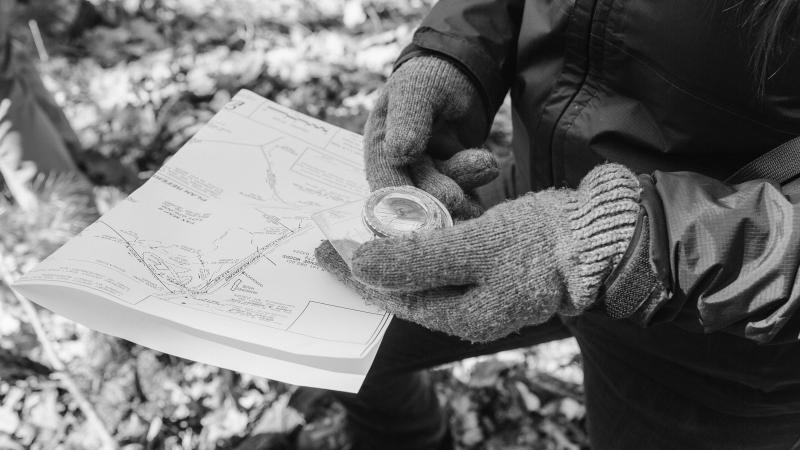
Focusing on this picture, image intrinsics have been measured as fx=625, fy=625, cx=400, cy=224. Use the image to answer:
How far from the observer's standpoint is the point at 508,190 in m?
1.60

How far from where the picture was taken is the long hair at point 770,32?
949 mm

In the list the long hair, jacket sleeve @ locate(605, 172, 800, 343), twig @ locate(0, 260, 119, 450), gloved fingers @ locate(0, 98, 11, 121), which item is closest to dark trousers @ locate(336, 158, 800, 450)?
jacket sleeve @ locate(605, 172, 800, 343)

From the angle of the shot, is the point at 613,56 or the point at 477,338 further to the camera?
the point at 613,56

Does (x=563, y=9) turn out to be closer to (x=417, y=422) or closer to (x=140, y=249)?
(x=140, y=249)

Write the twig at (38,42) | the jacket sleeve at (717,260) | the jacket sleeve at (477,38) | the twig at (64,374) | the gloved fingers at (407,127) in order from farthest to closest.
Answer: the twig at (38,42) < the twig at (64,374) < the jacket sleeve at (477,38) < the gloved fingers at (407,127) < the jacket sleeve at (717,260)

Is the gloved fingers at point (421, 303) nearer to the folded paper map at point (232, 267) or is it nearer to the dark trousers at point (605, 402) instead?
the folded paper map at point (232, 267)

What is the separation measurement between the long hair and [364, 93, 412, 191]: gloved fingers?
624 mm

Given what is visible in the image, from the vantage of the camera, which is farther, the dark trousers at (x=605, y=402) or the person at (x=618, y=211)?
the dark trousers at (x=605, y=402)

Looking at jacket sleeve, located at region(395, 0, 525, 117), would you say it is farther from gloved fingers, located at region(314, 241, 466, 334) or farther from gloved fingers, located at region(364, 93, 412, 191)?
gloved fingers, located at region(314, 241, 466, 334)

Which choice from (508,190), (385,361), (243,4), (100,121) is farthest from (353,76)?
(385,361)

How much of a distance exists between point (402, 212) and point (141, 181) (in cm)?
168

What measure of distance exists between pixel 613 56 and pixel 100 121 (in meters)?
2.28

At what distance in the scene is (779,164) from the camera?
1060mm

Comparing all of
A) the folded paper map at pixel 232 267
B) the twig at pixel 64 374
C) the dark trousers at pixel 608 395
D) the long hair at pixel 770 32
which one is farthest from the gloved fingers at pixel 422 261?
the twig at pixel 64 374
